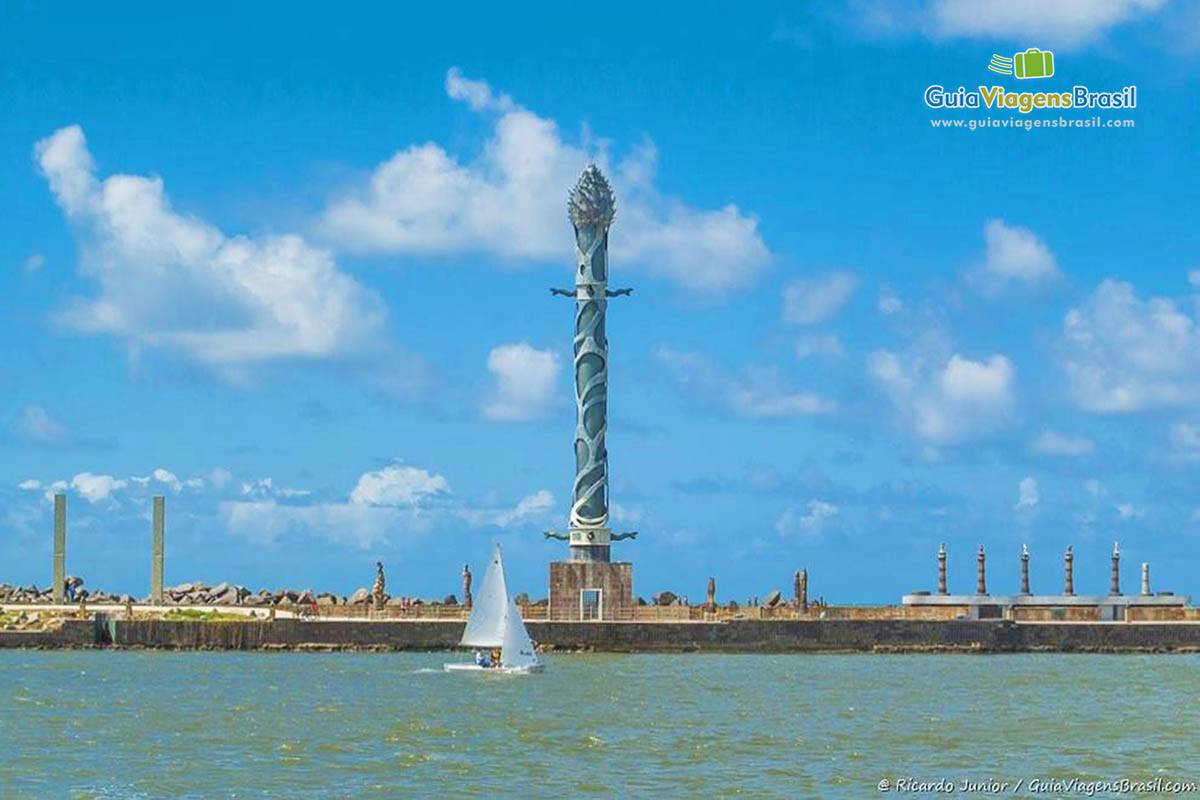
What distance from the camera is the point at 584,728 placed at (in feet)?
156

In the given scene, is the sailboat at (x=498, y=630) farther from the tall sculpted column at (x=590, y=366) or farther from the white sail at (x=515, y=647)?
the tall sculpted column at (x=590, y=366)

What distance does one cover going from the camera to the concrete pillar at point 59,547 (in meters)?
92.6

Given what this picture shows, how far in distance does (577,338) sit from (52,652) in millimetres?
24256

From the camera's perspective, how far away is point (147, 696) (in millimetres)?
57000

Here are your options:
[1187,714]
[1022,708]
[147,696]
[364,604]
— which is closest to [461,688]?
[147,696]

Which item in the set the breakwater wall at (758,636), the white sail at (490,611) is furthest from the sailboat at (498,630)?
the breakwater wall at (758,636)

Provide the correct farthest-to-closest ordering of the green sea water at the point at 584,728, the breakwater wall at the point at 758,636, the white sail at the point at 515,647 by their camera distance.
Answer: the breakwater wall at the point at 758,636 → the white sail at the point at 515,647 → the green sea water at the point at 584,728

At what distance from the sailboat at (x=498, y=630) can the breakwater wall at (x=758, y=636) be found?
10662mm

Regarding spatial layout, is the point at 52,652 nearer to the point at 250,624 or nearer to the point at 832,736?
the point at 250,624

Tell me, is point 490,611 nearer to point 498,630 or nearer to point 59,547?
point 498,630

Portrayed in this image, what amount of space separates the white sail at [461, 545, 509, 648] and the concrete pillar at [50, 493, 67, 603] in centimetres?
3284

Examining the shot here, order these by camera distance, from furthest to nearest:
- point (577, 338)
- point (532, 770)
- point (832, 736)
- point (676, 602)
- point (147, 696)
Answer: point (676, 602)
point (577, 338)
point (147, 696)
point (832, 736)
point (532, 770)

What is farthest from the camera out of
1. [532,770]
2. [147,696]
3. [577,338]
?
[577,338]

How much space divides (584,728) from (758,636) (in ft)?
102
